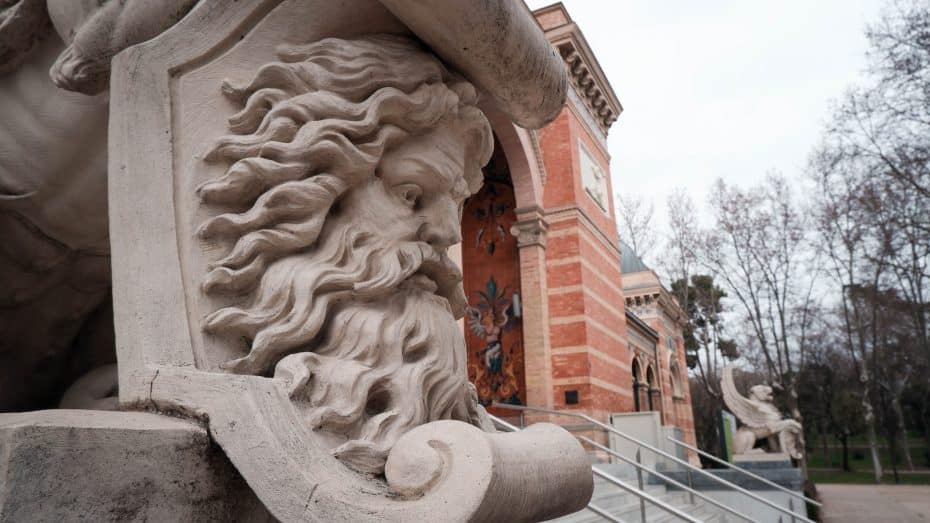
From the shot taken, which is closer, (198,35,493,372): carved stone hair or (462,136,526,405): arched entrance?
(198,35,493,372): carved stone hair

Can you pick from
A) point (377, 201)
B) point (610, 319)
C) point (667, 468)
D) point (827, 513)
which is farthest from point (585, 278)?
point (377, 201)

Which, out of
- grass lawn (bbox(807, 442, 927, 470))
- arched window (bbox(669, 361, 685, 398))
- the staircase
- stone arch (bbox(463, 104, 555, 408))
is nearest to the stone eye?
the staircase

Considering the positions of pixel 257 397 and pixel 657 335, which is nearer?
pixel 257 397

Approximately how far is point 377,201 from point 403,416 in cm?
45

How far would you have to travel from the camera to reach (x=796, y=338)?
966 inches

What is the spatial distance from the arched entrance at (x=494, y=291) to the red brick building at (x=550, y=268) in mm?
20

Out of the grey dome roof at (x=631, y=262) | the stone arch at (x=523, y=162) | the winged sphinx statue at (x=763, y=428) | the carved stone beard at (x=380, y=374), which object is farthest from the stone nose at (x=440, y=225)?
the grey dome roof at (x=631, y=262)

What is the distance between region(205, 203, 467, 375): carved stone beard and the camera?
3.17 feet

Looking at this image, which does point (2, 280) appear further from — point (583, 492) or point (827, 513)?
point (827, 513)

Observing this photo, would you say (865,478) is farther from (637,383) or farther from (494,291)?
(494,291)

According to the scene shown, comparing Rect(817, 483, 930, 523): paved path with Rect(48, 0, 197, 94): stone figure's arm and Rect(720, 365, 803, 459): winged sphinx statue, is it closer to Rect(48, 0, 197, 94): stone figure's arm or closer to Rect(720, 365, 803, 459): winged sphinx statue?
Rect(720, 365, 803, 459): winged sphinx statue

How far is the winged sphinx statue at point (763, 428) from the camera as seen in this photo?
12562 millimetres

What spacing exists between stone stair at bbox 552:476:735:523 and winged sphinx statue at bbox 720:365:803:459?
4.23 meters

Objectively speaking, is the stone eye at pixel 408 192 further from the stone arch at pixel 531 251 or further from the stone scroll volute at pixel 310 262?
the stone arch at pixel 531 251
